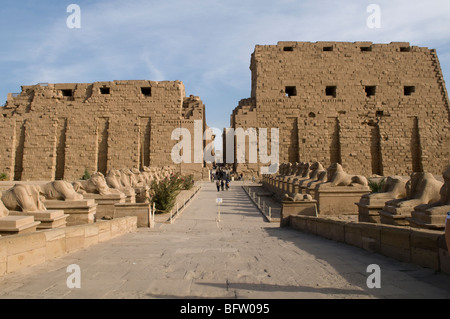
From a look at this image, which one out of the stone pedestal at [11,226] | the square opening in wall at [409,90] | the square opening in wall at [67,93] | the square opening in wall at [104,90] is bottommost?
the stone pedestal at [11,226]

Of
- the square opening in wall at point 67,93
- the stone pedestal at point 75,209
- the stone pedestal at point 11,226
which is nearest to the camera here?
the stone pedestal at point 11,226

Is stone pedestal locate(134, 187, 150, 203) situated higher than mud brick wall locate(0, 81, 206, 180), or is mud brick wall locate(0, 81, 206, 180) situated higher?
mud brick wall locate(0, 81, 206, 180)

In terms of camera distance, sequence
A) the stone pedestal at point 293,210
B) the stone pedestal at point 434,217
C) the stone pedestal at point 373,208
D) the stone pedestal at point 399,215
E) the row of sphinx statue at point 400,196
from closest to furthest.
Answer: the stone pedestal at point 434,217
the row of sphinx statue at point 400,196
the stone pedestal at point 399,215
the stone pedestal at point 373,208
the stone pedestal at point 293,210

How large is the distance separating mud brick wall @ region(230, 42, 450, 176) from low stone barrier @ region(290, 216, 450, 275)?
17.6m

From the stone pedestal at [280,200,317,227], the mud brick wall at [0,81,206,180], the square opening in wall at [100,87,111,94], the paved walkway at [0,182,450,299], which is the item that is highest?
the square opening in wall at [100,87,111,94]

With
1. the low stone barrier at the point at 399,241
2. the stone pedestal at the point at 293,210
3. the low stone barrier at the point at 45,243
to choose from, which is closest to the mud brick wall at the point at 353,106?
the stone pedestal at the point at 293,210

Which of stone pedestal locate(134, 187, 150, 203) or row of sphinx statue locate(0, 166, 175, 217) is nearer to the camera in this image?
row of sphinx statue locate(0, 166, 175, 217)

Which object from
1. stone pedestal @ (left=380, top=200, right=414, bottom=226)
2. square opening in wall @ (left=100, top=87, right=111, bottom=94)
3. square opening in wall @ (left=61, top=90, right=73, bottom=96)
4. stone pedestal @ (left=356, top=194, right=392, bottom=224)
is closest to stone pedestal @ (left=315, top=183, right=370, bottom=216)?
stone pedestal @ (left=356, top=194, right=392, bottom=224)

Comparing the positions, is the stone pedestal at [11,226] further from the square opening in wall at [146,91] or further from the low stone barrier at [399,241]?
the square opening in wall at [146,91]

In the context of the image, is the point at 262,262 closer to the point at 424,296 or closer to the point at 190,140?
the point at 424,296

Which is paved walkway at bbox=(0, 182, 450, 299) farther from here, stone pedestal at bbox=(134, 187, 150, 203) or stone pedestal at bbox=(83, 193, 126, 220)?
stone pedestal at bbox=(134, 187, 150, 203)

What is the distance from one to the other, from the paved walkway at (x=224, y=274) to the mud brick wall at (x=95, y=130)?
18.3 m

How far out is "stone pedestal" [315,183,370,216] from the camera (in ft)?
27.7

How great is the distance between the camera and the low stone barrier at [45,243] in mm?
2889
